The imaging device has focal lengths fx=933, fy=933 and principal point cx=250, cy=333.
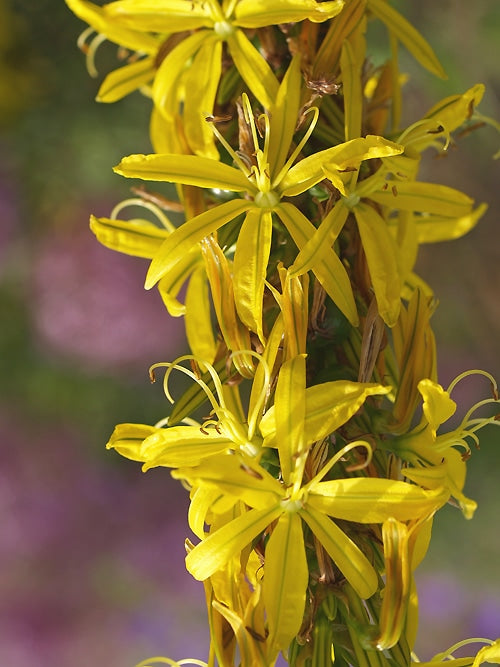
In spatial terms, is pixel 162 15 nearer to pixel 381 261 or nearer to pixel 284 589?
pixel 381 261

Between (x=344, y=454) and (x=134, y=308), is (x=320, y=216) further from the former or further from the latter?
(x=134, y=308)

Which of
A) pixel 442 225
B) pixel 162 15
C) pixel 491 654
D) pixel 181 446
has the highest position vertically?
pixel 162 15

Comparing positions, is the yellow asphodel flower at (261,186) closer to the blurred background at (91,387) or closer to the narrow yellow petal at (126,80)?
the narrow yellow petal at (126,80)

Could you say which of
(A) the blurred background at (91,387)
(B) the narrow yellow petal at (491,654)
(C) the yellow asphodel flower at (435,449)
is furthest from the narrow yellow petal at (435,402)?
(A) the blurred background at (91,387)

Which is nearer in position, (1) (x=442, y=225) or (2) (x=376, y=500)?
(2) (x=376, y=500)

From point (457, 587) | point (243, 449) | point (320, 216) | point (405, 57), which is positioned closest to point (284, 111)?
point (320, 216)

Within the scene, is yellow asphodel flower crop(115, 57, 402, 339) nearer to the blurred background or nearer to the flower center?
the flower center

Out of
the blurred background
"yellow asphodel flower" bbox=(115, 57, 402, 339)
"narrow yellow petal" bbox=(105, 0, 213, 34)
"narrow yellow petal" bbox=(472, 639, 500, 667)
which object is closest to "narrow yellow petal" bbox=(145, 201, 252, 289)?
"yellow asphodel flower" bbox=(115, 57, 402, 339)

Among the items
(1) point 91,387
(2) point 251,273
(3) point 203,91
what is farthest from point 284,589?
(1) point 91,387
